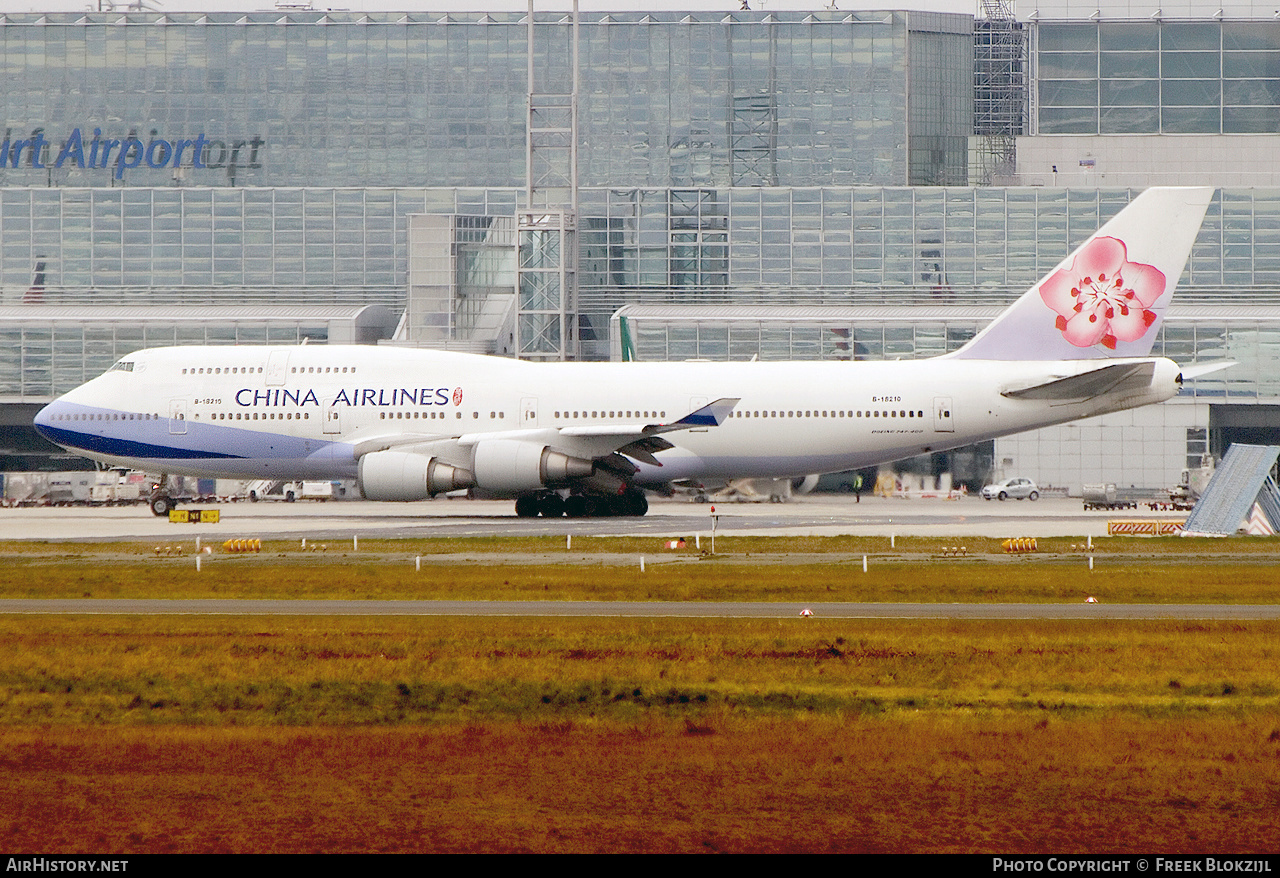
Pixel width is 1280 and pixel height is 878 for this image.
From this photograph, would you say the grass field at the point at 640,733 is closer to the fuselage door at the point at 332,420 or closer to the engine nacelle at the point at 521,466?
the engine nacelle at the point at 521,466

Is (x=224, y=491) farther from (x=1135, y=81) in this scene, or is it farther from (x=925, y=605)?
(x=1135, y=81)

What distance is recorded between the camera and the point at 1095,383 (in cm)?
4497

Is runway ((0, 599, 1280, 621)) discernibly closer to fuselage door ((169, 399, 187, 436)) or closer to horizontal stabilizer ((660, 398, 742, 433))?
horizontal stabilizer ((660, 398, 742, 433))

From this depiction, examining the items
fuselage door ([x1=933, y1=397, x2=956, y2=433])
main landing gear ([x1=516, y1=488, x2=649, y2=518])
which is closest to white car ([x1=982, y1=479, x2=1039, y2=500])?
fuselage door ([x1=933, y1=397, x2=956, y2=433])

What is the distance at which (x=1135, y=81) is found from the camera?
100m

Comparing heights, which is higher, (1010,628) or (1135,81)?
(1135,81)

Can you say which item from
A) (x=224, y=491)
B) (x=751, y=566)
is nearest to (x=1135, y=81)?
(x=224, y=491)

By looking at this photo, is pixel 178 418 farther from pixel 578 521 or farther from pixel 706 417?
pixel 706 417

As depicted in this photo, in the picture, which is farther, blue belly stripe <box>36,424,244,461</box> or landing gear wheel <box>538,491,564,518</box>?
blue belly stripe <box>36,424,244,461</box>

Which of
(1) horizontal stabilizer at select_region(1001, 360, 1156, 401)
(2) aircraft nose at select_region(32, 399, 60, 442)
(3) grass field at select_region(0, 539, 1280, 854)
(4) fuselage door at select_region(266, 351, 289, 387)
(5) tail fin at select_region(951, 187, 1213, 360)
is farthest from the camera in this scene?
(2) aircraft nose at select_region(32, 399, 60, 442)

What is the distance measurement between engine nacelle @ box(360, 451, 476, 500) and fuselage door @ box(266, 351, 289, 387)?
5.09 m

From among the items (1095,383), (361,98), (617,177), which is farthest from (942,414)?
(361,98)

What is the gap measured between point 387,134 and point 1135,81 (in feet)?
163

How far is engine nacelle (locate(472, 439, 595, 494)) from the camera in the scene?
4488 centimetres
